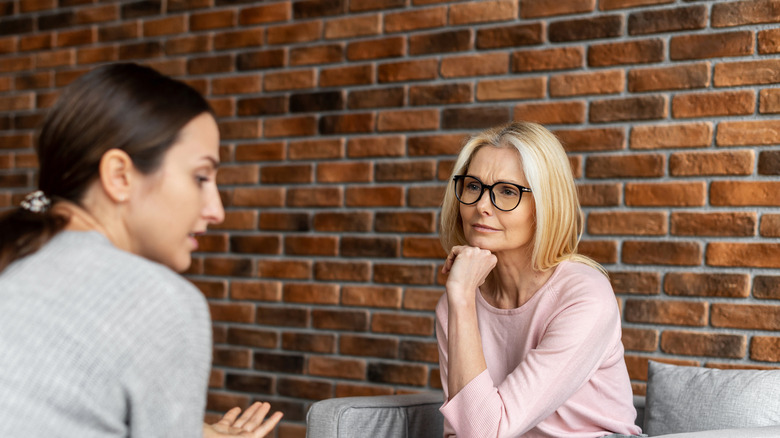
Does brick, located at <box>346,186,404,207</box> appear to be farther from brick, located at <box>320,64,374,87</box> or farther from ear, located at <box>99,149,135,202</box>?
ear, located at <box>99,149,135,202</box>

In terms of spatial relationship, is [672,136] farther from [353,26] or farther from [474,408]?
[353,26]

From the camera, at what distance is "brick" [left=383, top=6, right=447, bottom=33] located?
2.58m

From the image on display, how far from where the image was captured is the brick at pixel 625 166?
2.22m

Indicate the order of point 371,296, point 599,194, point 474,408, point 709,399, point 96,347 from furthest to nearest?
point 371,296, point 599,194, point 709,399, point 474,408, point 96,347

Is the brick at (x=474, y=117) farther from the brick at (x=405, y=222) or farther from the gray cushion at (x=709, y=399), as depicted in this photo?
the gray cushion at (x=709, y=399)

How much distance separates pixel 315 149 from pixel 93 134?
177 centimetres

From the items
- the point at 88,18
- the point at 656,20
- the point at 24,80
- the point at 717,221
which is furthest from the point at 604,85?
the point at 24,80

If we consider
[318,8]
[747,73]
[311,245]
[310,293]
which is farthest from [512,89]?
[310,293]

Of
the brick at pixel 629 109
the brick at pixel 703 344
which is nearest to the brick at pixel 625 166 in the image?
the brick at pixel 629 109

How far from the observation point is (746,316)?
2.11m

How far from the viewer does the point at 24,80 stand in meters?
3.38

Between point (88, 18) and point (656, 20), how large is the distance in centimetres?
236

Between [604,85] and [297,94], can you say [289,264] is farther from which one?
[604,85]

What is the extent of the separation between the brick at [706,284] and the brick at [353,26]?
1330 millimetres
